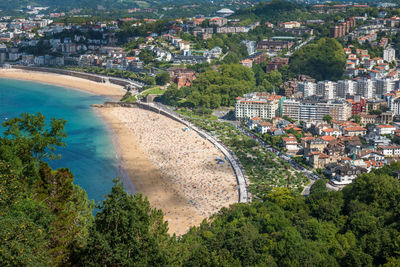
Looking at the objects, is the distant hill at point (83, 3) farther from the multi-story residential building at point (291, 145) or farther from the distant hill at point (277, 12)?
the multi-story residential building at point (291, 145)

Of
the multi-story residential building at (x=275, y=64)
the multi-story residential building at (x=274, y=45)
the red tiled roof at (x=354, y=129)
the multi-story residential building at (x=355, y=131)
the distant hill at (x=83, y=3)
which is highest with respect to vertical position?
the distant hill at (x=83, y=3)

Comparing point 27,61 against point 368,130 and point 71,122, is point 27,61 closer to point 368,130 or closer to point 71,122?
point 71,122

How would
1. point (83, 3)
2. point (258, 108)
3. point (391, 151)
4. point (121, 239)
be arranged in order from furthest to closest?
1. point (83, 3)
2. point (258, 108)
3. point (391, 151)
4. point (121, 239)

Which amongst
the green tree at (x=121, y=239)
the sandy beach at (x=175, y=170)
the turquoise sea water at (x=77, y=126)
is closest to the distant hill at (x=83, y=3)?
the turquoise sea water at (x=77, y=126)

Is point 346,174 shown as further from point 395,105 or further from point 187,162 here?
point 395,105

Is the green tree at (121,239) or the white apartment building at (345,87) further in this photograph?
the white apartment building at (345,87)

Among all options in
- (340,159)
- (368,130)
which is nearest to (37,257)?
(340,159)

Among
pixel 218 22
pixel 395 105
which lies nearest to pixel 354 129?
pixel 395 105
